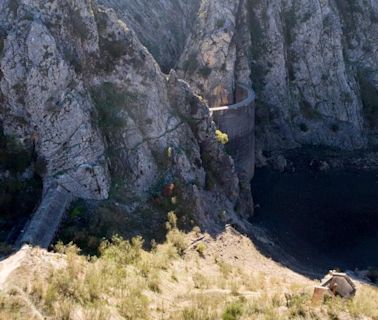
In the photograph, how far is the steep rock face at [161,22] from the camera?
6150 centimetres

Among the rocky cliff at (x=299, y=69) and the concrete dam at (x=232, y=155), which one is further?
the rocky cliff at (x=299, y=69)

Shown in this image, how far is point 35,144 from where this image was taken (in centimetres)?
2725

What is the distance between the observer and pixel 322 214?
44.4 metres

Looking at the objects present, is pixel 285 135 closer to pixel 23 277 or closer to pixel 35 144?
pixel 35 144

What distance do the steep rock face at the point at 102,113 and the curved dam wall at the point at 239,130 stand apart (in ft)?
27.4

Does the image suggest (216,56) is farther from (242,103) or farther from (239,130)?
(239,130)

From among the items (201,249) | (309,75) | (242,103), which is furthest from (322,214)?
(309,75)

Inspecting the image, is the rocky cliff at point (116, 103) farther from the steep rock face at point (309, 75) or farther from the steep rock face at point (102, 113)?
the steep rock face at point (309, 75)

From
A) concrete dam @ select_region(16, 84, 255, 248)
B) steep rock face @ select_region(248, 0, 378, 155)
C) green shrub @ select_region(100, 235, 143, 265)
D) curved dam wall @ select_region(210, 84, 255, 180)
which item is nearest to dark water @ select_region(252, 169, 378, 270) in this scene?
curved dam wall @ select_region(210, 84, 255, 180)

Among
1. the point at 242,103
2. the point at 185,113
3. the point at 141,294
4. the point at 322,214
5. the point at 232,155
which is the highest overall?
the point at 185,113

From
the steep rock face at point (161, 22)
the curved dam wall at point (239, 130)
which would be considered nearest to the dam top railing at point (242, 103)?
the curved dam wall at point (239, 130)

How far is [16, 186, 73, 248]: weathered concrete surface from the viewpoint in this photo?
832 inches

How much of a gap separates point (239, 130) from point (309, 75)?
22439 mm

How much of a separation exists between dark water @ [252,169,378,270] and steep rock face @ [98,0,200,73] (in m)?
21.3
